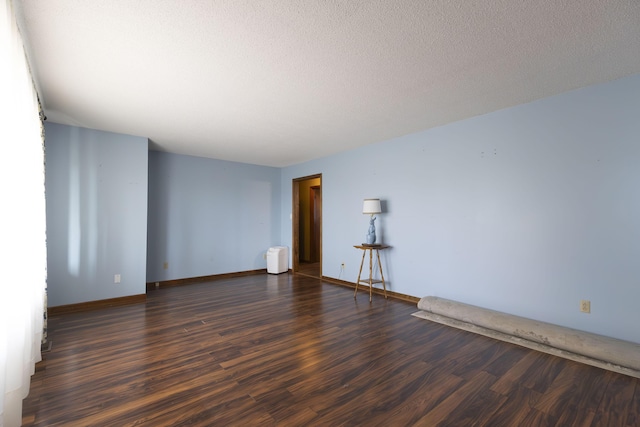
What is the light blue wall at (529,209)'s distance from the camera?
2.52 metres

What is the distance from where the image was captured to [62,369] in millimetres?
2227

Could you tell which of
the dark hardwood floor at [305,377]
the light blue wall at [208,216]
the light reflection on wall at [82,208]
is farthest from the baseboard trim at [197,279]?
the dark hardwood floor at [305,377]

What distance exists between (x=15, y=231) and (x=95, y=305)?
9.22ft

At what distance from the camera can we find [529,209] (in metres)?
3.04

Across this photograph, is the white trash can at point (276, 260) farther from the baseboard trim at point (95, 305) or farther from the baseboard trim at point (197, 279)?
the baseboard trim at point (95, 305)

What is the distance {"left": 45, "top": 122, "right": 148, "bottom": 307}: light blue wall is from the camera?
3.62 m

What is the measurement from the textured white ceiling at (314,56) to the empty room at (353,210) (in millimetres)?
19

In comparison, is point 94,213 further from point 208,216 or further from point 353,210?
point 353,210

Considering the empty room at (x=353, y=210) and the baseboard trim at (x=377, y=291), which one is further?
the baseboard trim at (x=377, y=291)

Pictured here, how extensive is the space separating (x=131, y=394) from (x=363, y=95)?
313 centimetres

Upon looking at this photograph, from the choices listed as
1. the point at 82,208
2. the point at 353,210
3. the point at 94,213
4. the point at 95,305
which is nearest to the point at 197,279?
the point at 95,305

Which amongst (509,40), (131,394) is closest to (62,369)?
(131,394)

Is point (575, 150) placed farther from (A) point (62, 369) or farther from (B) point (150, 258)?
(B) point (150, 258)

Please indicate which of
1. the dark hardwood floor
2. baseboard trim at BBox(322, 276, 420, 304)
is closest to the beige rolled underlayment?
the dark hardwood floor
